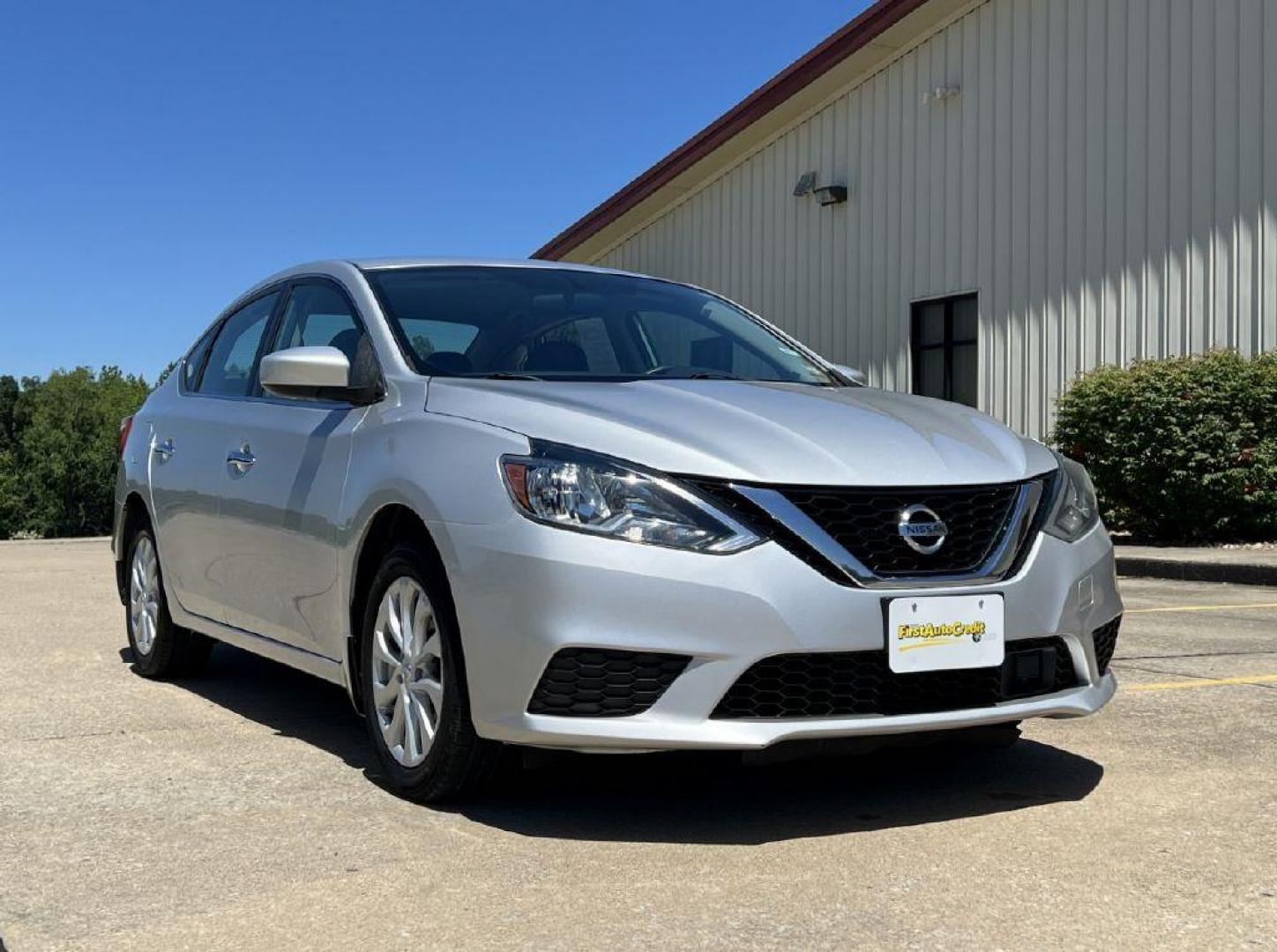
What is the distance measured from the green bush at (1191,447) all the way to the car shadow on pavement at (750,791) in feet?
27.0

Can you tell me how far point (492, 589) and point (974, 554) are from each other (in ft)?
3.85

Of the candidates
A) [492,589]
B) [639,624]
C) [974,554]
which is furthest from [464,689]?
[974,554]

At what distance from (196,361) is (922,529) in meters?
3.73

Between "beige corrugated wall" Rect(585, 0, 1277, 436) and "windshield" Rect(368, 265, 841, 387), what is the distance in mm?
8964

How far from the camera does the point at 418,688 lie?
4070 mm

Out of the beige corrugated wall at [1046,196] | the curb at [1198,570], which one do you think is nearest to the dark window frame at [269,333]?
the curb at [1198,570]

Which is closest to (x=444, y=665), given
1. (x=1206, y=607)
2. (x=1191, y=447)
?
(x=1206, y=607)

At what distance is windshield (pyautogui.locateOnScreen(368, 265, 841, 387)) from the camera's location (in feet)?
15.3

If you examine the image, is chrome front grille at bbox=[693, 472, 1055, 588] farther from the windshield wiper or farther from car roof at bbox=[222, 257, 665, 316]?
car roof at bbox=[222, 257, 665, 316]

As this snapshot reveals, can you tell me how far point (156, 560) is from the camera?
6191 mm

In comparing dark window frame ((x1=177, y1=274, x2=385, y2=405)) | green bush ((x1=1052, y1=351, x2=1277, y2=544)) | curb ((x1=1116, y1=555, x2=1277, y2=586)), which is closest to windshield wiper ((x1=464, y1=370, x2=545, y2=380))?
dark window frame ((x1=177, y1=274, x2=385, y2=405))

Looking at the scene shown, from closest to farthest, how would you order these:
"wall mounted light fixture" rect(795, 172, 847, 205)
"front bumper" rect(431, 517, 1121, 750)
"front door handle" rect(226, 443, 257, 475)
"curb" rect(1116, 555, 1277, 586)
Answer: "front bumper" rect(431, 517, 1121, 750), "front door handle" rect(226, 443, 257, 475), "curb" rect(1116, 555, 1277, 586), "wall mounted light fixture" rect(795, 172, 847, 205)

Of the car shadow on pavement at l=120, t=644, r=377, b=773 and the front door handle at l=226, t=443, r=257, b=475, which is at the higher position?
the front door handle at l=226, t=443, r=257, b=475

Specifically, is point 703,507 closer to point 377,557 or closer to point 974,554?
point 974,554
